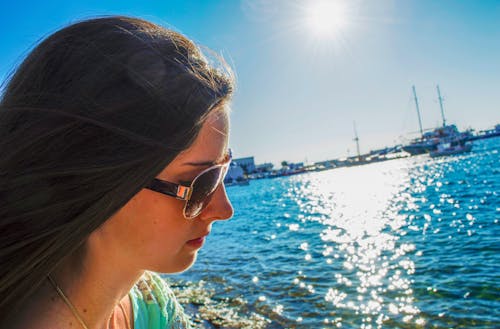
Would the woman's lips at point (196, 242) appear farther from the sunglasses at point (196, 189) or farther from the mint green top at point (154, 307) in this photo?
the mint green top at point (154, 307)

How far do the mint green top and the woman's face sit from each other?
0.49 metres

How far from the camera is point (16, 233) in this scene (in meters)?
1.10

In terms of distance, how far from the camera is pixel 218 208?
5.42ft

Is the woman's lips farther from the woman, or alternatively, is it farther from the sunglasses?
the sunglasses

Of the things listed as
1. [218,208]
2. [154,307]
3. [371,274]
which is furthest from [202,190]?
[371,274]

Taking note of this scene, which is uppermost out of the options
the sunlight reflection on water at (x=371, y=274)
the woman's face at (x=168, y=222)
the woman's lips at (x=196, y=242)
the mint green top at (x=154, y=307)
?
the woman's face at (x=168, y=222)

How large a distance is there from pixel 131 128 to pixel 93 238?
1.71ft

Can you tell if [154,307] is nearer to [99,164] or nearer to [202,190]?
[202,190]

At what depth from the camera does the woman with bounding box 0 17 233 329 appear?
1.12 meters

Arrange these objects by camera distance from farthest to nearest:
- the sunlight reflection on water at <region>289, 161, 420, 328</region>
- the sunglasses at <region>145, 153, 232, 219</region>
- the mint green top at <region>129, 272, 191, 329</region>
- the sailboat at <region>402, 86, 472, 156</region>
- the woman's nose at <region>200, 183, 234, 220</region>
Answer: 1. the sailboat at <region>402, 86, 472, 156</region>
2. the sunlight reflection on water at <region>289, 161, 420, 328</region>
3. the mint green top at <region>129, 272, 191, 329</region>
4. the woman's nose at <region>200, 183, 234, 220</region>
5. the sunglasses at <region>145, 153, 232, 219</region>

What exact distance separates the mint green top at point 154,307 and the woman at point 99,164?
0.29 m

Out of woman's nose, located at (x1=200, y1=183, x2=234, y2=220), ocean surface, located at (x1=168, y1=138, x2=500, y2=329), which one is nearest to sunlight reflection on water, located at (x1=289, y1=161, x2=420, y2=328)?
ocean surface, located at (x1=168, y1=138, x2=500, y2=329)

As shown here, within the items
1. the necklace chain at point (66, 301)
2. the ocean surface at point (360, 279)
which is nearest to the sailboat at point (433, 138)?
the ocean surface at point (360, 279)

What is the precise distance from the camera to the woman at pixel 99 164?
1.12 metres
